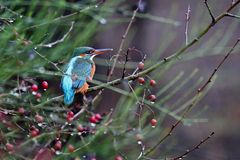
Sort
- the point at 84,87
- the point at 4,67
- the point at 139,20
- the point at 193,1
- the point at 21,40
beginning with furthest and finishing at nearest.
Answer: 1. the point at 193,1
2. the point at 139,20
3. the point at 84,87
4. the point at 4,67
5. the point at 21,40

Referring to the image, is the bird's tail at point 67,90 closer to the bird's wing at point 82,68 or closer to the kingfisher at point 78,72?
the kingfisher at point 78,72

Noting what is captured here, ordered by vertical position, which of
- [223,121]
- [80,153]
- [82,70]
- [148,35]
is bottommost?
[223,121]

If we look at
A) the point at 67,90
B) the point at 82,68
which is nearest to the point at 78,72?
the point at 82,68

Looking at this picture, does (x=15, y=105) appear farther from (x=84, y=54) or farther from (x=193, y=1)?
(x=193, y=1)

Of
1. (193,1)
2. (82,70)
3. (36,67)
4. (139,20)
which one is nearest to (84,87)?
(82,70)

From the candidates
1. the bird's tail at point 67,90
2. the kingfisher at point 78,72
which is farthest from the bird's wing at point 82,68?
the bird's tail at point 67,90

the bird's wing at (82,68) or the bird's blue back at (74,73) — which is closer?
the bird's blue back at (74,73)

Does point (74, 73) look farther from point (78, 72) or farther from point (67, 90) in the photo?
point (67, 90)

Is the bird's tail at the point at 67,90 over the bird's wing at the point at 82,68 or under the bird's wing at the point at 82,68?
over
